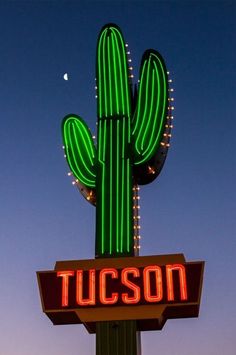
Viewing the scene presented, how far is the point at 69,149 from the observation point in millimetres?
17531

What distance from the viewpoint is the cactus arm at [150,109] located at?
1714 centimetres

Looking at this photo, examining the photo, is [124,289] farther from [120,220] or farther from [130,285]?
[120,220]

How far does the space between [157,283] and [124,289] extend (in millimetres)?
787

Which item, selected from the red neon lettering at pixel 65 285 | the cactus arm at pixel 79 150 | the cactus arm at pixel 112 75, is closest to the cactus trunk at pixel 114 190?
the cactus arm at pixel 79 150

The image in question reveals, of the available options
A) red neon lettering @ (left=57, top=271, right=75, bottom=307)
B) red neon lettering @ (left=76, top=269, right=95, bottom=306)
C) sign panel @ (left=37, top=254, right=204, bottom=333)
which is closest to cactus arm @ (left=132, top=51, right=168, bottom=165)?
sign panel @ (left=37, top=254, right=204, bottom=333)

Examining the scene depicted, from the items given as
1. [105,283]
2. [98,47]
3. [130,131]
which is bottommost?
[105,283]

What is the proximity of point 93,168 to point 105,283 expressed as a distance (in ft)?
11.1

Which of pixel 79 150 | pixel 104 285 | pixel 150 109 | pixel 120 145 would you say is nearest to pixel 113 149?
pixel 120 145

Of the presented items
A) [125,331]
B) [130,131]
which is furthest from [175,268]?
[130,131]

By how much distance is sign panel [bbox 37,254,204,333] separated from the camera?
15.1 meters

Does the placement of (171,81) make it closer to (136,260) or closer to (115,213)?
(115,213)

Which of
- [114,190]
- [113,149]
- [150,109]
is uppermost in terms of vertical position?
[150,109]

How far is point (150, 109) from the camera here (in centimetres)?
1752

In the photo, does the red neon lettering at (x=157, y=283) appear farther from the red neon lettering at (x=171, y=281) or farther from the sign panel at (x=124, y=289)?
the red neon lettering at (x=171, y=281)
